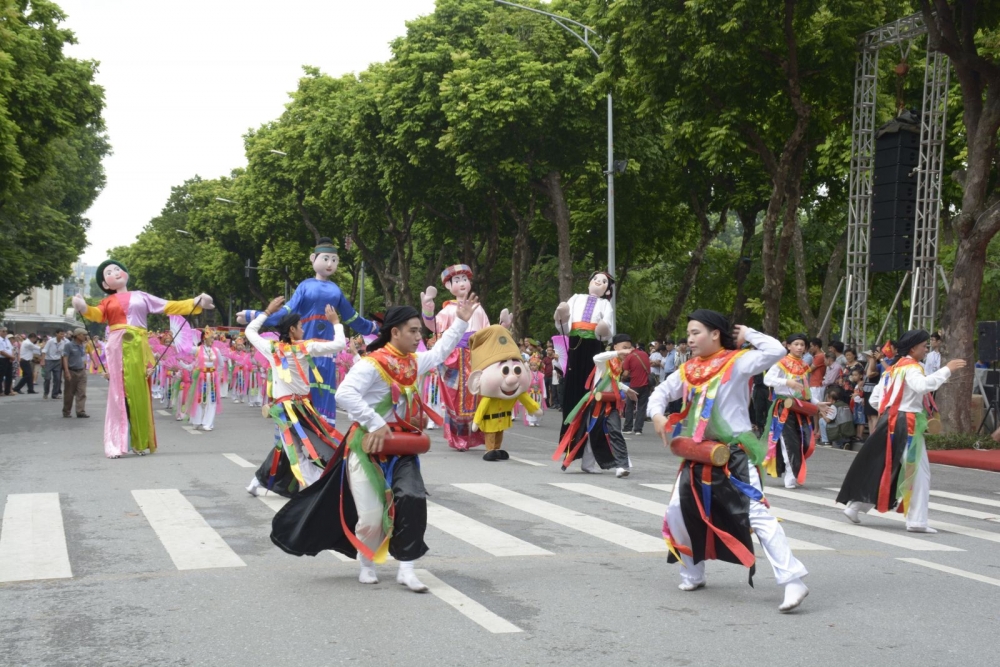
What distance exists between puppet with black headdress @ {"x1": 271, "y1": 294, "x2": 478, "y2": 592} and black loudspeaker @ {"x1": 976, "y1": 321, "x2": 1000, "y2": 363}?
48.4ft

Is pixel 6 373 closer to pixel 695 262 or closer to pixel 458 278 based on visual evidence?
pixel 695 262

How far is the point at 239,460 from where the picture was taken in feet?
46.6

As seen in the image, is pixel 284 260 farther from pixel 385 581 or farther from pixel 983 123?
pixel 385 581

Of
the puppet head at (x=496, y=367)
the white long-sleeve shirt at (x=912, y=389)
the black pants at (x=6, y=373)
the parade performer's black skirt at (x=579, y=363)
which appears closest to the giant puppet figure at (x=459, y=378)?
the puppet head at (x=496, y=367)

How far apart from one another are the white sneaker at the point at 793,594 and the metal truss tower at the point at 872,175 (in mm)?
14302

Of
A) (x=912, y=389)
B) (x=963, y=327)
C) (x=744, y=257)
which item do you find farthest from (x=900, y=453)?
(x=744, y=257)

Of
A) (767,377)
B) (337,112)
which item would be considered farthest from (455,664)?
(337,112)

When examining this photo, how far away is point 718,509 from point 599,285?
7357 millimetres

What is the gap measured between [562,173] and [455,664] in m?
27.7

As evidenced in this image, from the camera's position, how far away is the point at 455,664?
538 centimetres

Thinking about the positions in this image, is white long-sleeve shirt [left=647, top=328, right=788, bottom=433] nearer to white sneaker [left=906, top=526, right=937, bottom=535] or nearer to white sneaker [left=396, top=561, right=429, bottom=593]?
white sneaker [left=396, top=561, right=429, bottom=593]

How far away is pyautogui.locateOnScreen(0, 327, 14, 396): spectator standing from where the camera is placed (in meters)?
33.4

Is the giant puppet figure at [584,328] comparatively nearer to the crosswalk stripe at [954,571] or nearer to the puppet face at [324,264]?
the puppet face at [324,264]

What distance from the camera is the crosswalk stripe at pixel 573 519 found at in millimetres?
8680
